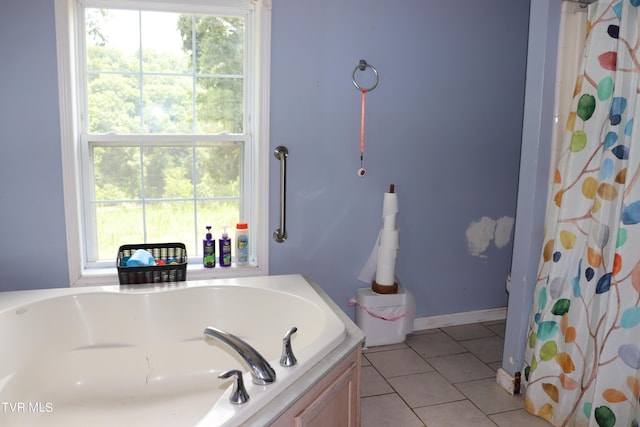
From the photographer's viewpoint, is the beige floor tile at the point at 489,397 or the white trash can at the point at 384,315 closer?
the beige floor tile at the point at 489,397

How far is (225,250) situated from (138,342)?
0.63 metres

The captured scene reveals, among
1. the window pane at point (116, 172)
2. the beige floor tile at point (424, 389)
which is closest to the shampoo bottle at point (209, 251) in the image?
the window pane at point (116, 172)

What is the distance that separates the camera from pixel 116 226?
2.78 m

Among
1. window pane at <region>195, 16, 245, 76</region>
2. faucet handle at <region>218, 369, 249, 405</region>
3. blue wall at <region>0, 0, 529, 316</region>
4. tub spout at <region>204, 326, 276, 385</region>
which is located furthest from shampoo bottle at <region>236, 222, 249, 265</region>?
faucet handle at <region>218, 369, 249, 405</region>

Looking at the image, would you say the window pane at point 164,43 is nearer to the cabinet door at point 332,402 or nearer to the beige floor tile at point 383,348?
the cabinet door at point 332,402

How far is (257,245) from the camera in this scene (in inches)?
114

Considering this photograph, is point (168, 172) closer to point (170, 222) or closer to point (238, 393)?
point (170, 222)

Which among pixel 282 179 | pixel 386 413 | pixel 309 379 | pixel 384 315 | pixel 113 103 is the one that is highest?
pixel 113 103

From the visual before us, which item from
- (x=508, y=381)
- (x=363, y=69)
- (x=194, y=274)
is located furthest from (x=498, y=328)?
(x=194, y=274)

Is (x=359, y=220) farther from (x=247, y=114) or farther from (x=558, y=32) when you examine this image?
(x=558, y=32)

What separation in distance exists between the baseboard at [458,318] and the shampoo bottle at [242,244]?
3.84 ft

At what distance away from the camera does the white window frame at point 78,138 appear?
8.09 feet

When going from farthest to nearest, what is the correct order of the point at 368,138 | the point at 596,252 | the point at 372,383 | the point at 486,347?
the point at 486,347 < the point at 368,138 < the point at 372,383 < the point at 596,252

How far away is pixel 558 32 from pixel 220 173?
5.76 feet
